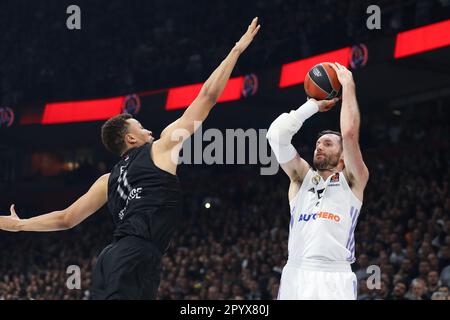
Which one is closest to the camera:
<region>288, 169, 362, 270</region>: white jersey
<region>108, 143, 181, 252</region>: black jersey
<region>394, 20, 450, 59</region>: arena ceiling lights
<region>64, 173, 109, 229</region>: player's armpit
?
<region>108, 143, 181, 252</region>: black jersey

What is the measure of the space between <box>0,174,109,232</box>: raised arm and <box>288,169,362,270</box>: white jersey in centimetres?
139

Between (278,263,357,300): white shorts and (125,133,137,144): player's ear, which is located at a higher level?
(125,133,137,144): player's ear

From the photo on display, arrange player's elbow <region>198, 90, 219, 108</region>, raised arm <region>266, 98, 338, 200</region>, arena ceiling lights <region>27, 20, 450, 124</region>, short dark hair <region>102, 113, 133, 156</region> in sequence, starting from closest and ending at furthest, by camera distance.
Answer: player's elbow <region>198, 90, 219, 108</region> → short dark hair <region>102, 113, 133, 156</region> → raised arm <region>266, 98, 338, 200</region> → arena ceiling lights <region>27, 20, 450, 124</region>

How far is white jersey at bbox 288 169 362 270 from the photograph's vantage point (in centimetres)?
514

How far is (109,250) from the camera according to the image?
4.47 m

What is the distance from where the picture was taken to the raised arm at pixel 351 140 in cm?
513

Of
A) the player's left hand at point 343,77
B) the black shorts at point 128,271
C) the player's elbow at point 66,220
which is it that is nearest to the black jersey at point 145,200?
the black shorts at point 128,271

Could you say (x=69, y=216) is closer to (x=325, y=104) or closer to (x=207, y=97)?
(x=207, y=97)

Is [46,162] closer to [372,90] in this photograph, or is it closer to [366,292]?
[372,90]

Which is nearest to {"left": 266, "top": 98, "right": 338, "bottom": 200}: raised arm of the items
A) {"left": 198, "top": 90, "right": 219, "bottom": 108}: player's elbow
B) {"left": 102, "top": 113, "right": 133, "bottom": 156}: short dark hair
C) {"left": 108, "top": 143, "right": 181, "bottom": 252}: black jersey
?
{"left": 198, "top": 90, "right": 219, "bottom": 108}: player's elbow

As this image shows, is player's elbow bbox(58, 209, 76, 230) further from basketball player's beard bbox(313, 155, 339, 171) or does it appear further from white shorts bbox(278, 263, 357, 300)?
basketball player's beard bbox(313, 155, 339, 171)

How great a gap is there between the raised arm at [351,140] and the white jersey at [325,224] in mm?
77

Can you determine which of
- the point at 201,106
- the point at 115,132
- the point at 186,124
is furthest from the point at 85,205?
the point at 201,106

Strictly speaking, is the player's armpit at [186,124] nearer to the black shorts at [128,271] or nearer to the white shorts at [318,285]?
the black shorts at [128,271]
